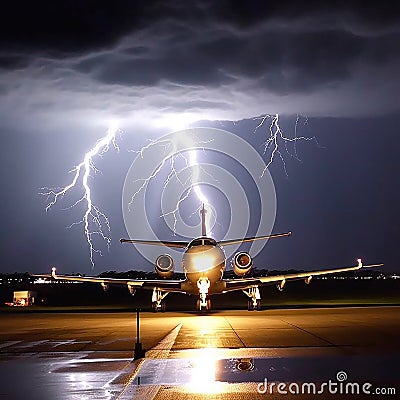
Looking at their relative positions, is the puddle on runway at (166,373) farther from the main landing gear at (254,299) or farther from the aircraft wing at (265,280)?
the main landing gear at (254,299)

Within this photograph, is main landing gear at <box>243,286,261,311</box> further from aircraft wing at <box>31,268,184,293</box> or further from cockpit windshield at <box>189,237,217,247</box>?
cockpit windshield at <box>189,237,217,247</box>

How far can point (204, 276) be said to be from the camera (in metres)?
43.7

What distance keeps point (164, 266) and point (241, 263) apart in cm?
572

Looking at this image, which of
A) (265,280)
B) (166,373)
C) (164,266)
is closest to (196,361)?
(166,373)

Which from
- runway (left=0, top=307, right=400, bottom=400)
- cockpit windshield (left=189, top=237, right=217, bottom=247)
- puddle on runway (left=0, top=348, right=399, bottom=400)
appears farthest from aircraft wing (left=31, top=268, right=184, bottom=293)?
puddle on runway (left=0, top=348, right=399, bottom=400)

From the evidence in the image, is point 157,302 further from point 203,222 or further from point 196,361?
point 196,361

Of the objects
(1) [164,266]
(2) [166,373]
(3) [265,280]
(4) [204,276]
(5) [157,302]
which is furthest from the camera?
(1) [164,266]

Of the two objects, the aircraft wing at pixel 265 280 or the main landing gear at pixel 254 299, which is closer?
the aircraft wing at pixel 265 280

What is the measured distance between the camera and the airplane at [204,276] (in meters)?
43.6

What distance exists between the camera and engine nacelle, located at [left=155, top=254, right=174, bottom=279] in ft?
164

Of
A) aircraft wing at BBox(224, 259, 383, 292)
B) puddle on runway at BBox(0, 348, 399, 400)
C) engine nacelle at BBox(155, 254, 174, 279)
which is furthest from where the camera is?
engine nacelle at BBox(155, 254, 174, 279)

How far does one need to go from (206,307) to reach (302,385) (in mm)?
32389

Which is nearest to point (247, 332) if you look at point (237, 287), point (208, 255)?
point (208, 255)

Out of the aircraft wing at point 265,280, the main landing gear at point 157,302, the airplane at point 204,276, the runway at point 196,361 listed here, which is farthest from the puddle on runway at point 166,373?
the main landing gear at point 157,302
